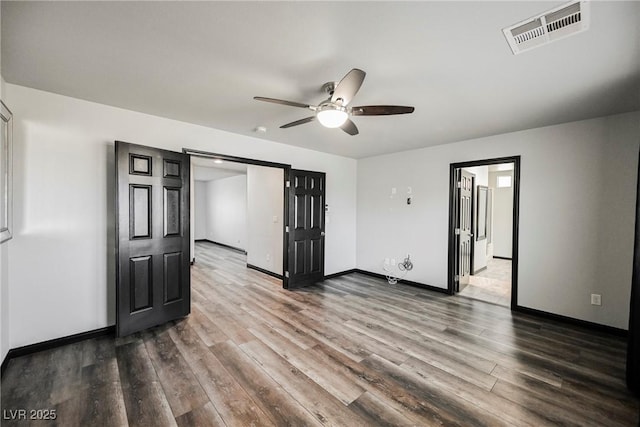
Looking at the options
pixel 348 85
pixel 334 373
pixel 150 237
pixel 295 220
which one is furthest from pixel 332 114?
pixel 295 220

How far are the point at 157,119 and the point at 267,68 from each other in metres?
1.96

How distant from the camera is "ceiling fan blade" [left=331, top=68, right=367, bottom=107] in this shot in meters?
1.75

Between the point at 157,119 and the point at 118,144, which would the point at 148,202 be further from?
the point at 157,119

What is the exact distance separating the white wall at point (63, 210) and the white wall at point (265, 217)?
2.38 metres

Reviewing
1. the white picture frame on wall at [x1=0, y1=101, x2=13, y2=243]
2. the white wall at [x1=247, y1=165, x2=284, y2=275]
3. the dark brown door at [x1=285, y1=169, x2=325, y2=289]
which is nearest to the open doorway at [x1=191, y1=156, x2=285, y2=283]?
the white wall at [x1=247, y1=165, x2=284, y2=275]

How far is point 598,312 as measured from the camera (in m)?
3.13

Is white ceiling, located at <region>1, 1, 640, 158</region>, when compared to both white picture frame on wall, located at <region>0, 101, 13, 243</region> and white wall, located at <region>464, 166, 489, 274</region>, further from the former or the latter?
white wall, located at <region>464, 166, 489, 274</region>

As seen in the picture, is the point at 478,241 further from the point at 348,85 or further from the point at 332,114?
the point at 348,85

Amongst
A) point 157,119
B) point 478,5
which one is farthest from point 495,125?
point 157,119

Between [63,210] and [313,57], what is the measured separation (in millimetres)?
2929

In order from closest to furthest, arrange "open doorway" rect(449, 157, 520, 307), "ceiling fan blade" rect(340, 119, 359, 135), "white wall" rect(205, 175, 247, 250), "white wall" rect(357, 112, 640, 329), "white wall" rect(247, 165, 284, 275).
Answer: "ceiling fan blade" rect(340, 119, 359, 135) < "white wall" rect(357, 112, 640, 329) < "open doorway" rect(449, 157, 520, 307) < "white wall" rect(247, 165, 284, 275) < "white wall" rect(205, 175, 247, 250)

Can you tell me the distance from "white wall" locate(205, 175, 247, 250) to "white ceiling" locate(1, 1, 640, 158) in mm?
5555

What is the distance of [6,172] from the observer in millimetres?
2230

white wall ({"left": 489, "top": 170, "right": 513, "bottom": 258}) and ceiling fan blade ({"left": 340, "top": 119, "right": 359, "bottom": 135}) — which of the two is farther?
white wall ({"left": 489, "top": 170, "right": 513, "bottom": 258})
